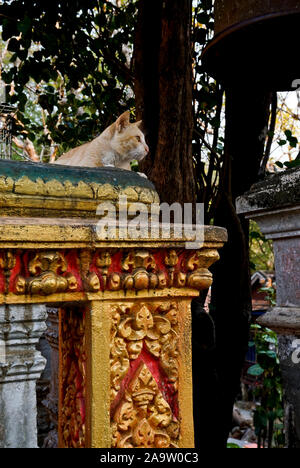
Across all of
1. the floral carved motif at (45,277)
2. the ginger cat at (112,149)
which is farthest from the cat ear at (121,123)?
the floral carved motif at (45,277)

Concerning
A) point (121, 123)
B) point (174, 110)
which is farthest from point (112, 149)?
point (174, 110)

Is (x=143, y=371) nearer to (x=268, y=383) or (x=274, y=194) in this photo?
(x=274, y=194)

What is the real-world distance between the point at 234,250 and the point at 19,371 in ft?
8.31

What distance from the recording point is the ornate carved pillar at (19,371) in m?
1.15

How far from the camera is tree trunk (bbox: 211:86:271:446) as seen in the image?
3.47 meters

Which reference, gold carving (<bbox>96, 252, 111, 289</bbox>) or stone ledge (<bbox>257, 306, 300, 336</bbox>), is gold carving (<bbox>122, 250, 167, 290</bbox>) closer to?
gold carving (<bbox>96, 252, 111, 289</bbox>)

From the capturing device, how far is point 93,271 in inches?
50.6

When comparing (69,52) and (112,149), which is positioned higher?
(69,52)

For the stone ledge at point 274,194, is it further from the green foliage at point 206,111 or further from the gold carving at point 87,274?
the green foliage at point 206,111

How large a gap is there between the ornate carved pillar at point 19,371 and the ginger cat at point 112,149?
98cm

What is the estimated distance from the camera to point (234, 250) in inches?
138
